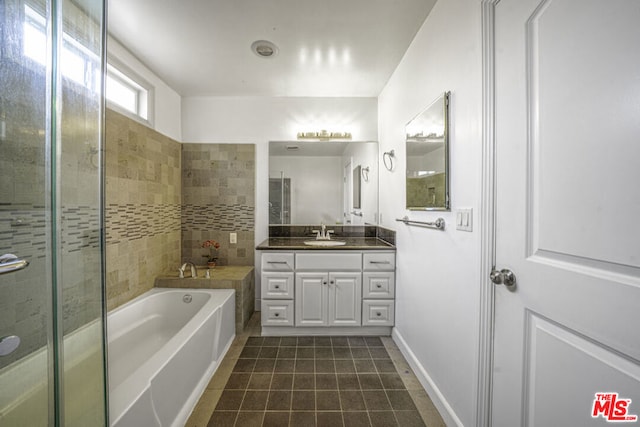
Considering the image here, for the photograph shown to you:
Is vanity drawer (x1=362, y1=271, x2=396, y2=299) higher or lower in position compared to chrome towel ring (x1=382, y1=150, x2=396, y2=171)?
lower

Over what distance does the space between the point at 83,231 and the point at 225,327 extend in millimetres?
1529

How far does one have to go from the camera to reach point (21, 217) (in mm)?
751

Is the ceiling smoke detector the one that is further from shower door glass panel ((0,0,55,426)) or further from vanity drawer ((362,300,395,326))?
vanity drawer ((362,300,395,326))

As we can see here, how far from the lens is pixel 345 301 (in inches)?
93.0

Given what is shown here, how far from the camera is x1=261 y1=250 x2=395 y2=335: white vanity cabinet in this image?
7.71ft

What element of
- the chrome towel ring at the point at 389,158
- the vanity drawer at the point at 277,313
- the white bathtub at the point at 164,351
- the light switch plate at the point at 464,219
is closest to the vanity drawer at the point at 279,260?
the vanity drawer at the point at 277,313

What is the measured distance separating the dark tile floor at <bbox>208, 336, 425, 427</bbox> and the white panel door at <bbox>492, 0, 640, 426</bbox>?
28.9 inches

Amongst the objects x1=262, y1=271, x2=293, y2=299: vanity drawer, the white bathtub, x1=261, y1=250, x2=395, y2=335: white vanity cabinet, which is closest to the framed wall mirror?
x1=261, y1=250, x2=395, y2=335: white vanity cabinet

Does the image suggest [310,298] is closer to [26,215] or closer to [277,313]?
[277,313]

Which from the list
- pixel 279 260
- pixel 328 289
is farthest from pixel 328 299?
pixel 279 260

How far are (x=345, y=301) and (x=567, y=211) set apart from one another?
1.85m

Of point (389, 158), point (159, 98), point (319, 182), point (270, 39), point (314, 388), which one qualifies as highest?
point (270, 39)
